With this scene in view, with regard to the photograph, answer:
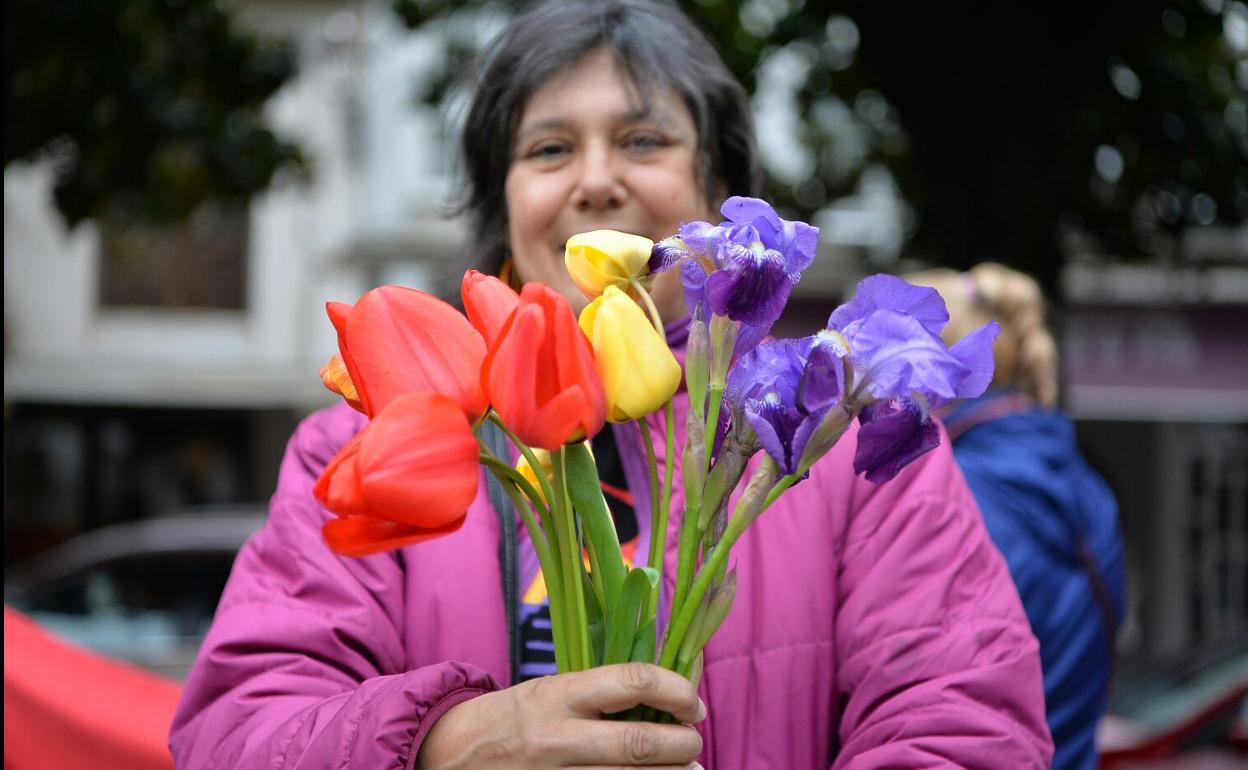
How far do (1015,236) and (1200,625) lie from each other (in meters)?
7.67

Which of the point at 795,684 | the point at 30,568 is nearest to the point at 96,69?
the point at 795,684

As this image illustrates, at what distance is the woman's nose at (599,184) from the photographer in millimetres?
1399

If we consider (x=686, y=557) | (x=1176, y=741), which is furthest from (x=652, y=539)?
(x=1176, y=741)

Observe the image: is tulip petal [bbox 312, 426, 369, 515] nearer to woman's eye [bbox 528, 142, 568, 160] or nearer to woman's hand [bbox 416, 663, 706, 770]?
woman's hand [bbox 416, 663, 706, 770]

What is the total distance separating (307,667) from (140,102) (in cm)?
562

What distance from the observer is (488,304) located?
3.42 feet

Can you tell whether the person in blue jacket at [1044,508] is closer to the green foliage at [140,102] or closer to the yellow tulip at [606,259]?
the yellow tulip at [606,259]

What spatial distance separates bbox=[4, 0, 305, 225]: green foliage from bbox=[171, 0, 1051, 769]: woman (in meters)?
4.71

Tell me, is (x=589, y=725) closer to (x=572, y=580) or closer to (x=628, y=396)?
(x=572, y=580)

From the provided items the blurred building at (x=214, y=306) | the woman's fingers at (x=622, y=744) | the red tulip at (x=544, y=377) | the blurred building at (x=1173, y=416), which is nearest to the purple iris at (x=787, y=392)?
the red tulip at (x=544, y=377)

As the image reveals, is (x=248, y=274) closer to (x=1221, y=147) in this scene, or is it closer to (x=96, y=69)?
(x=96, y=69)

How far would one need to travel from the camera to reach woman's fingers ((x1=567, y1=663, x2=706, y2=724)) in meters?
1.00

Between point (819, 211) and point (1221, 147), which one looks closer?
point (1221, 147)

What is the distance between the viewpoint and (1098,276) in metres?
11.0
